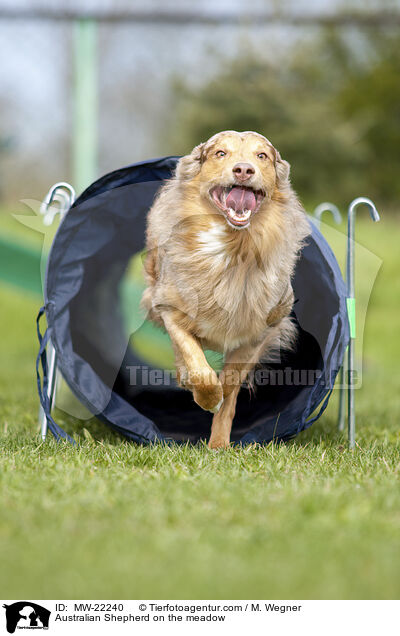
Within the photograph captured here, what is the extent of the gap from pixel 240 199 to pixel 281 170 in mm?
306

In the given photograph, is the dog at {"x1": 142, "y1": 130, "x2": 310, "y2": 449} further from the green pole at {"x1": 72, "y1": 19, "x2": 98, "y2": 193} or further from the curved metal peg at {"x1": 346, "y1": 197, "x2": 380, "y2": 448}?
the green pole at {"x1": 72, "y1": 19, "x2": 98, "y2": 193}

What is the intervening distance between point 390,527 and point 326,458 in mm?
1160

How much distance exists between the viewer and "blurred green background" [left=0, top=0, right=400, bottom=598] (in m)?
2.17

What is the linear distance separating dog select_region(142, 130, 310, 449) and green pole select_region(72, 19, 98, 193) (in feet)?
17.4

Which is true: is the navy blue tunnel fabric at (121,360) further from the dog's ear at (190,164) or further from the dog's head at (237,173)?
the dog's head at (237,173)

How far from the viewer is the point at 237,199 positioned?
369 centimetres

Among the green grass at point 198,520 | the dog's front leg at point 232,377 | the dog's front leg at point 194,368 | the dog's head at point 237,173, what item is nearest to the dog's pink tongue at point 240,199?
the dog's head at point 237,173

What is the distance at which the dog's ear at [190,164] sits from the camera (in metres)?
3.77

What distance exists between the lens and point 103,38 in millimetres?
10297

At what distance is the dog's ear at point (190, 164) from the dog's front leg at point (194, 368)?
0.75 meters

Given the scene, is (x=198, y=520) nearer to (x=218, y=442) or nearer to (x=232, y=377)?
(x=218, y=442)

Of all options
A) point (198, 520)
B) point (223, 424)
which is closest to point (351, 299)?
point (223, 424)

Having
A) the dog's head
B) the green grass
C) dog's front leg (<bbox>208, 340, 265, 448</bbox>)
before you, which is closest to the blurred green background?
the green grass
